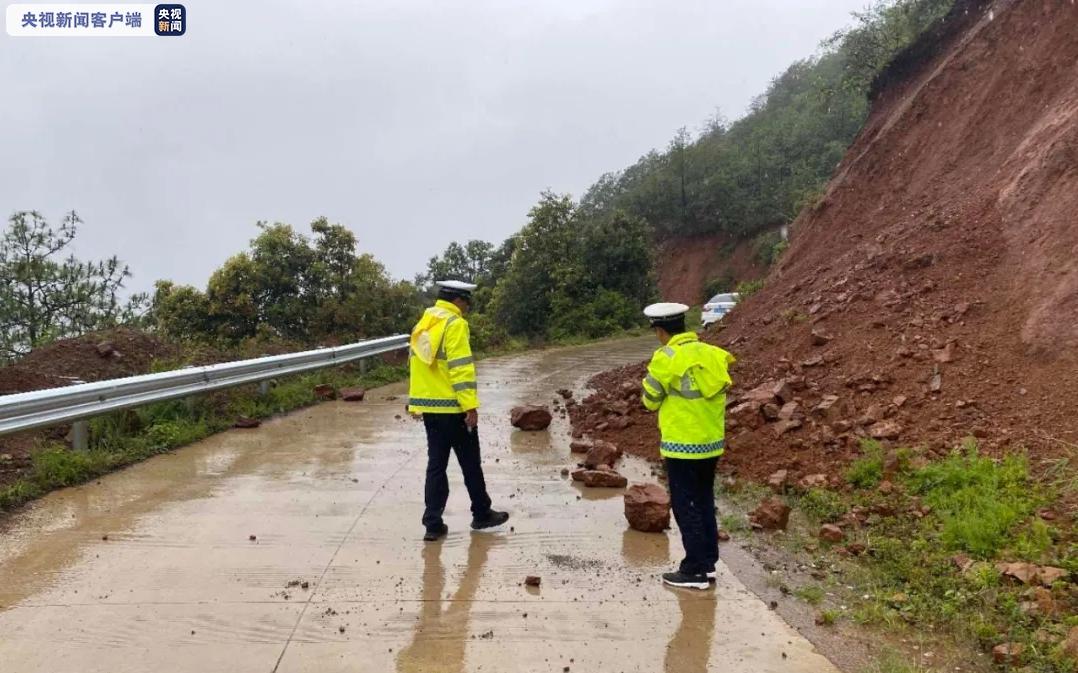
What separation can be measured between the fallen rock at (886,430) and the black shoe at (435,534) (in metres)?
3.58

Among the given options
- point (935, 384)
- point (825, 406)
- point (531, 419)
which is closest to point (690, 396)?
point (825, 406)

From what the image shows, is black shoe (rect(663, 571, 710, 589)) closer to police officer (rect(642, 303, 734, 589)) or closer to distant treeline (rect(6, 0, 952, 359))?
police officer (rect(642, 303, 734, 589))

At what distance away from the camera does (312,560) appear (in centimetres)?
479

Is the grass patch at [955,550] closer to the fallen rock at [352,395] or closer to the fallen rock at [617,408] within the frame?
the fallen rock at [617,408]

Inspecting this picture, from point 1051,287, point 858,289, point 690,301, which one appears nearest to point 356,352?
point 858,289

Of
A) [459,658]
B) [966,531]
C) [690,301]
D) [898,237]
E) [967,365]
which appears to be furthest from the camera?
[690,301]

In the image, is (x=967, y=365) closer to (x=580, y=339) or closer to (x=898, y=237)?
(x=898, y=237)

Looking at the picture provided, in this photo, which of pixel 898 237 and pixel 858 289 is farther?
pixel 898 237

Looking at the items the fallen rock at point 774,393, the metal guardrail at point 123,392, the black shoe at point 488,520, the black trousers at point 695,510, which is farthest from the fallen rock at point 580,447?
the metal guardrail at point 123,392

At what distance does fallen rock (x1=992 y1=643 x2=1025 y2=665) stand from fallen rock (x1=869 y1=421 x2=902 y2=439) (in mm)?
2871

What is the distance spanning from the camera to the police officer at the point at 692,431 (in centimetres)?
451

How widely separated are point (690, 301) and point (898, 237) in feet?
120

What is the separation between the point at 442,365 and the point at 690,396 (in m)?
1.85

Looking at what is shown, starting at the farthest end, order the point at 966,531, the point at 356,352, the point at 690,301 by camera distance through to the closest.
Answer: the point at 690,301 < the point at 356,352 < the point at 966,531
